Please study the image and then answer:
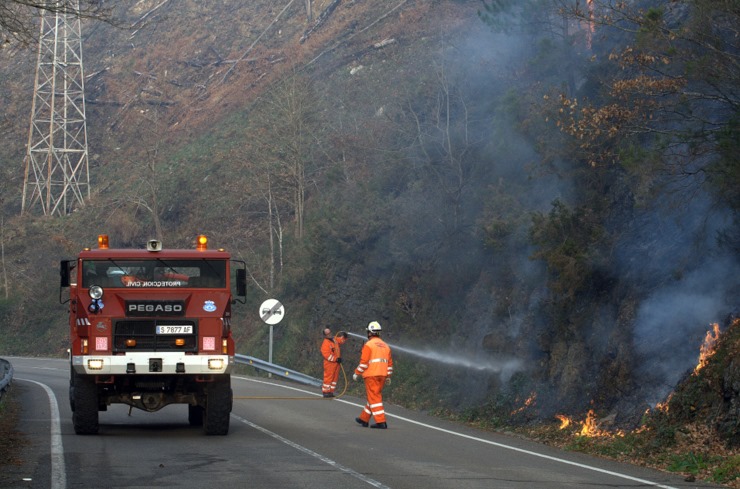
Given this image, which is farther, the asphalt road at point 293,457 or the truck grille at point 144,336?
the truck grille at point 144,336

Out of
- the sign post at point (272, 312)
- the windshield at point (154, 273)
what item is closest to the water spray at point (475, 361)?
the sign post at point (272, 312)

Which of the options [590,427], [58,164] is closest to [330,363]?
[590,427]

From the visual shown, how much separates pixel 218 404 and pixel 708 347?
24.8 ft

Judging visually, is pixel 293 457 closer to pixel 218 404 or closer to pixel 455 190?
pixel 218 404

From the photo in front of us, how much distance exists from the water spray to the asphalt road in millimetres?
2330

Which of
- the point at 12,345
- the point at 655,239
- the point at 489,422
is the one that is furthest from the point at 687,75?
the point at 12,345

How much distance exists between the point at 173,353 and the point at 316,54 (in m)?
38.1

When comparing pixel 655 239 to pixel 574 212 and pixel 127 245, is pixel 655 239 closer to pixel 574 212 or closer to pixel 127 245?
pixel 574 212

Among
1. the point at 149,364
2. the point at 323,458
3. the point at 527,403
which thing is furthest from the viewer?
the point at 527,403

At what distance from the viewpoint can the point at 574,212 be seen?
69.5 feet

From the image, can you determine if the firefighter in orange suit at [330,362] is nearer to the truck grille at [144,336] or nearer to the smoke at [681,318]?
the smoke at [681,318]

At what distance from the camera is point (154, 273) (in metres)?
15.9

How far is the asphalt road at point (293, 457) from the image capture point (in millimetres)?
11508

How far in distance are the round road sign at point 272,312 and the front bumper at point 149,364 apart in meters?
14.4
